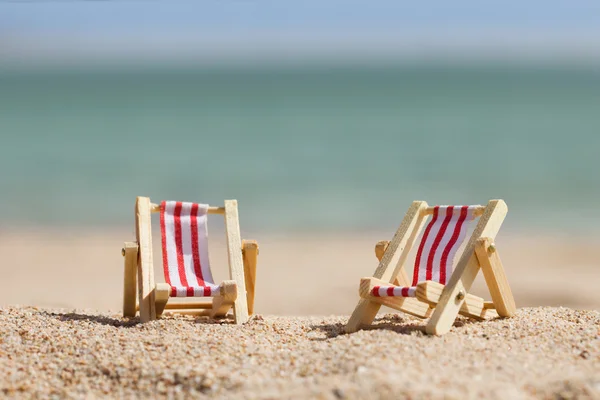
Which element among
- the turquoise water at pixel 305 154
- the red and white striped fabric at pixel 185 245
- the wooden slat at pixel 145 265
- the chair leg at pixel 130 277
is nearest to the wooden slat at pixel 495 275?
the red and white striped fabric at pixel 185 245

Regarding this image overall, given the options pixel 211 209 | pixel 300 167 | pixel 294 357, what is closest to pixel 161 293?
pixel 211 209

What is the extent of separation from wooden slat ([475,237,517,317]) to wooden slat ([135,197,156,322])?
2.06 m

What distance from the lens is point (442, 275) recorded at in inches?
204

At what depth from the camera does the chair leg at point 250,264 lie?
5.65 m

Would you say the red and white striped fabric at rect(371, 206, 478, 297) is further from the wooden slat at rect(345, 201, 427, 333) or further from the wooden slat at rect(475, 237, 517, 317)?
the wooden slat at rect(475, 237, 517, 317)

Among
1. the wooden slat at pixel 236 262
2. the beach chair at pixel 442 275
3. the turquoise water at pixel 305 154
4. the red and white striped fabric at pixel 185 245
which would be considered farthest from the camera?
the turquoise water at pixel 305 154

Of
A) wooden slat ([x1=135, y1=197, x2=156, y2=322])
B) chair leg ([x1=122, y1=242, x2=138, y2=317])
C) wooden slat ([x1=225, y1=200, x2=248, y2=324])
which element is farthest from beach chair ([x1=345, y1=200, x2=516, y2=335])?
Result: chair leg ([x1=122, y1=242, x2=138, y2=317])

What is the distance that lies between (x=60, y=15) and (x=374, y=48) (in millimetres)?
33801

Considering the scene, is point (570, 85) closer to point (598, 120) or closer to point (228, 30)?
point (598, 120)

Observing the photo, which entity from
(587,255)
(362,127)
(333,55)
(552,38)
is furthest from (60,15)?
(587,255)

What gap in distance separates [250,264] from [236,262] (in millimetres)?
108

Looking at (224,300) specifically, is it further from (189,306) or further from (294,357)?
(294,357)

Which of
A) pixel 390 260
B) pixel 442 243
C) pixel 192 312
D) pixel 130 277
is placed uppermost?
pixel 442 243

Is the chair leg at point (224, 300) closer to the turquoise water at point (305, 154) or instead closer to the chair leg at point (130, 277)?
the chair leg at point (130, 277)
